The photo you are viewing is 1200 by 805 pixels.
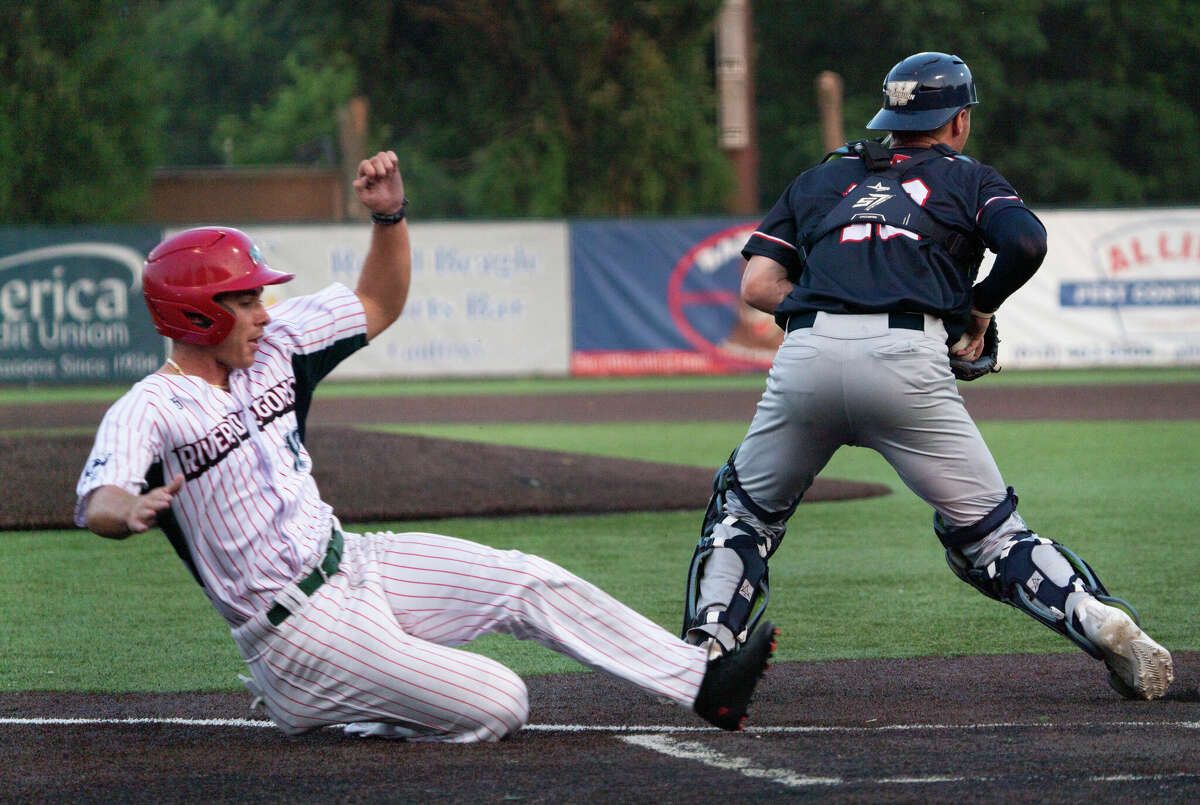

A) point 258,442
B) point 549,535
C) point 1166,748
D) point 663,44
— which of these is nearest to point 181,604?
point 549,535

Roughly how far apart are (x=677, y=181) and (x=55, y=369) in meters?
11.6

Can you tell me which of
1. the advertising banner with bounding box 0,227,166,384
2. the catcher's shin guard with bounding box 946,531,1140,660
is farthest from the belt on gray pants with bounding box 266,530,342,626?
the advertising banner with bounding box 0,227,166,384

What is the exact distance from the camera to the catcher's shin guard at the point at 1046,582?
16.2 ft

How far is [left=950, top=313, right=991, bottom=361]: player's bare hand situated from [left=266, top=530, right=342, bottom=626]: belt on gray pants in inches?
78.7

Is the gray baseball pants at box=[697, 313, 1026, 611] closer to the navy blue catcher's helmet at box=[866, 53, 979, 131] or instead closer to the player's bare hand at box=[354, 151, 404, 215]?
the navy blue catcher's helmet at box=[866, 53, 979, 131]

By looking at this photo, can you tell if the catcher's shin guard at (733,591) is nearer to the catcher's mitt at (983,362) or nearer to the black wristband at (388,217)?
the catcher's mitt at (983,362)

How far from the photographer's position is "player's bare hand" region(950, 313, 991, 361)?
5.15m

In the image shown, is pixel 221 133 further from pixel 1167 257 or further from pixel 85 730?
pixel 85 730

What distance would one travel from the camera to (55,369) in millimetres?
21578

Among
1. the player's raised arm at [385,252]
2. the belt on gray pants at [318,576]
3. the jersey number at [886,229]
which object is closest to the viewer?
the belt on gray pants at [318,576]

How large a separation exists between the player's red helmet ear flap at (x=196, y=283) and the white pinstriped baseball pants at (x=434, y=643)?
74 cm

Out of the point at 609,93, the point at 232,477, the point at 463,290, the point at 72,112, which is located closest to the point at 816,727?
the point at 232,477

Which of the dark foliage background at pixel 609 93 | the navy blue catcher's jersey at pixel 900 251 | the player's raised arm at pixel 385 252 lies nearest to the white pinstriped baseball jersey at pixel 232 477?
→ the player's raised arm at pixel 385 252

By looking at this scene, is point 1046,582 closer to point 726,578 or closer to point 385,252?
point 726,578
